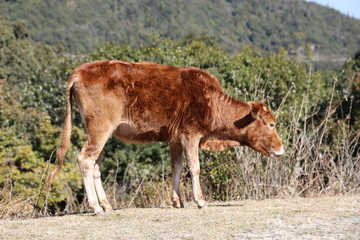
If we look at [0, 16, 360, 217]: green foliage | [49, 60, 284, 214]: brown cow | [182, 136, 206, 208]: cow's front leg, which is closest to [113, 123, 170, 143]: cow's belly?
[49, 60, 284, 214]: brown cow

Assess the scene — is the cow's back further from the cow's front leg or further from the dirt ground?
the dirt ground

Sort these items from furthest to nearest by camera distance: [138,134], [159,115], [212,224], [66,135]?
[138,134]
[159,115]
[66,135]
[212,224]

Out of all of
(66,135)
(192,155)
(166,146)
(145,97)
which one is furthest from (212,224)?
(166,146)

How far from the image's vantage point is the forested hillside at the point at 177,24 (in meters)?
114

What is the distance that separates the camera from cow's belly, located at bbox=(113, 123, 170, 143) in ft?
26.5

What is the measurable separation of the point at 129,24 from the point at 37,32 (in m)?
42.1

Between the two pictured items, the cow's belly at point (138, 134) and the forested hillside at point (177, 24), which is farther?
the forested hillside at point (177, 24)

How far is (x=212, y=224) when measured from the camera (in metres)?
6.35

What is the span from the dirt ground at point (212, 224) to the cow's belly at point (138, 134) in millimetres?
1141

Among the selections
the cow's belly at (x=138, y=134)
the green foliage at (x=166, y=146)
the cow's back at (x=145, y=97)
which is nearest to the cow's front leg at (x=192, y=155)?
the cow's back at (x=145, y=97)

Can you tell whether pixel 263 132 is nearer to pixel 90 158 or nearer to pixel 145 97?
pixel 145 97

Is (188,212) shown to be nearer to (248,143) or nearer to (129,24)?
(248,143)

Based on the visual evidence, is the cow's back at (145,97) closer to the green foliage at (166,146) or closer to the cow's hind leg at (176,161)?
the cow's hind leg at (176,161)

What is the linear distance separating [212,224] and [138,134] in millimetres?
2332
